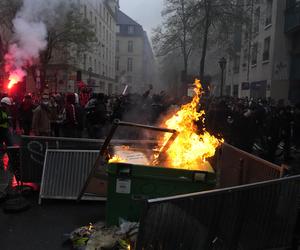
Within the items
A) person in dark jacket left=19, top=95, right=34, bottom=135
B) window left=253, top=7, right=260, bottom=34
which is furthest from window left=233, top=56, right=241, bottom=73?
person in dark jacket left=19, top=95, right=34, bottom=135

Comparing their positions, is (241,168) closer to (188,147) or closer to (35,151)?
(188,147)

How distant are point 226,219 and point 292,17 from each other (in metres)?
22.4

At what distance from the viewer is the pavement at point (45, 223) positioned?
5005mm

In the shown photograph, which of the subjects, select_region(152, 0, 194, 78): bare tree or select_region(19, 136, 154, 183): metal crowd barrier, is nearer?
select_region(19, 136, 154, 183): metal crowd barrier

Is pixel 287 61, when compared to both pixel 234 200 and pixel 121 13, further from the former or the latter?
pixel 121 13

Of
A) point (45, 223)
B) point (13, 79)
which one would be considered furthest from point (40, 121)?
point (13, 79)

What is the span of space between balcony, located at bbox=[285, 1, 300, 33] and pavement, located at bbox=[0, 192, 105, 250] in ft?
64.3

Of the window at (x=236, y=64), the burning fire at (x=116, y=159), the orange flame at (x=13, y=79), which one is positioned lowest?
the burning fire at (x=116, y=159)

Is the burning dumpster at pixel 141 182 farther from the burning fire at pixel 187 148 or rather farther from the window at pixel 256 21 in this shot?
the window at pixel 256 21

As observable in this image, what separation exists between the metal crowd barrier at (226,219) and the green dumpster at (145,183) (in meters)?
0.86

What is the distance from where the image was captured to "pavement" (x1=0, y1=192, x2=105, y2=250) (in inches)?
197

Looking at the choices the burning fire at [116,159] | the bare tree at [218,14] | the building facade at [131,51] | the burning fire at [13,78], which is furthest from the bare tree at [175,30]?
the building facade at [131,51]

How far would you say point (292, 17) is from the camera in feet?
78.4

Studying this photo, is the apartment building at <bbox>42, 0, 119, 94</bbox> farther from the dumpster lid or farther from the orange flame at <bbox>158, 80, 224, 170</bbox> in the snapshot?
the dumpster lid
